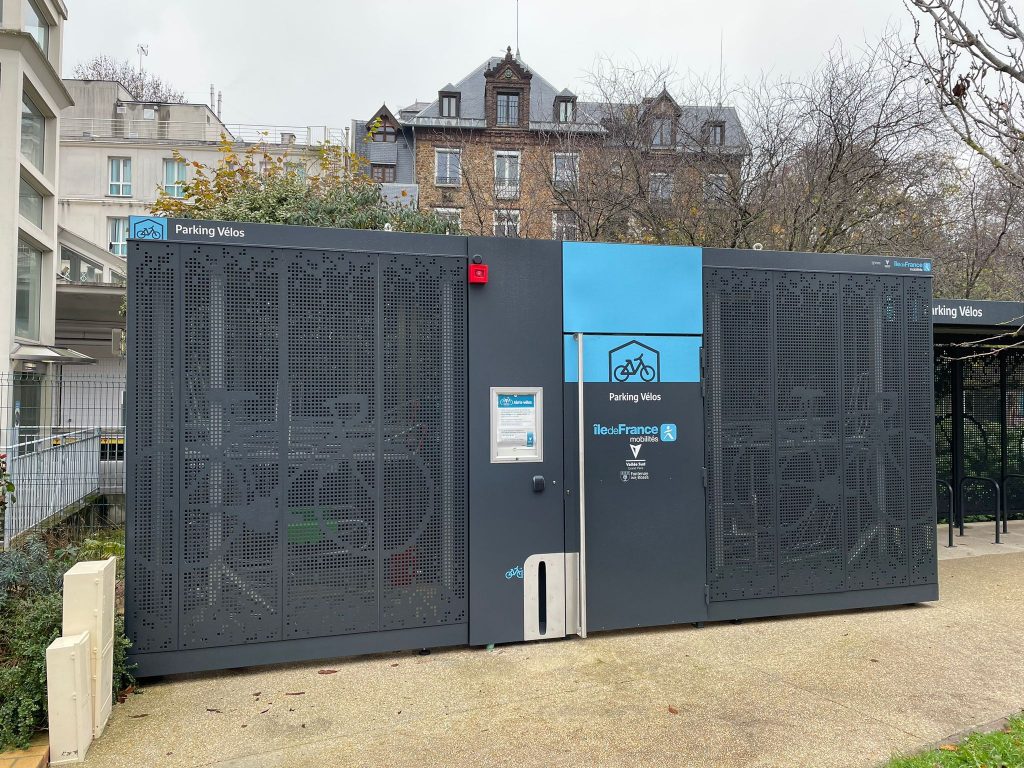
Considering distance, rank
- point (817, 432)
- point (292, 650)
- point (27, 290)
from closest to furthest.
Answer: point (292, 650)
point (817, 432)
point (27, 290)

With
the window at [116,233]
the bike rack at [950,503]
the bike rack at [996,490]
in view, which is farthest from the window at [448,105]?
the bike rack at [950,503]

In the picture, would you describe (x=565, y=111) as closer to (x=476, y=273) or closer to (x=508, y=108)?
(x=476, y=273)

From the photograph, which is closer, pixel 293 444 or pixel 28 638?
pixel 28 638

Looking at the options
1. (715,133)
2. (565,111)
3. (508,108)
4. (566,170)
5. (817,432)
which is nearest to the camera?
(817,432)

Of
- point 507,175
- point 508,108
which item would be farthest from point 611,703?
point 508,108

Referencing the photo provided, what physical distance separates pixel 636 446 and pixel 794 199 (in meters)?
8.25

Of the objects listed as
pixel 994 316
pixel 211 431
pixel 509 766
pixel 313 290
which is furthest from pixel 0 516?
pixel 994 316

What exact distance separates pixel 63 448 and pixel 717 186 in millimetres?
11623

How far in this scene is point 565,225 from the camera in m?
14.7

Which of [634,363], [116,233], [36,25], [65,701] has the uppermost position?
[36,25]

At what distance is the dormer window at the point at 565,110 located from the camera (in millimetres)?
14812

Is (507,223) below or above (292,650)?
above

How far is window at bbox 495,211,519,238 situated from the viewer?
14957 millimetres

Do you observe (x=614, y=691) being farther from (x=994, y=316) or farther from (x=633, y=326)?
(x=994, y=316)
